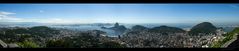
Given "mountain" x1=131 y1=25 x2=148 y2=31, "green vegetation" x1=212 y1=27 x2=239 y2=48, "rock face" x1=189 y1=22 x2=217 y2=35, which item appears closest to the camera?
"green vegetation" x1=212 y1=27 x2=239 y2=48

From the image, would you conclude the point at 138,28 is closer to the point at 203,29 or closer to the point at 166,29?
the point at 166,29

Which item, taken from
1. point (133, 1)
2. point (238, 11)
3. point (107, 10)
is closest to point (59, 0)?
point (133, 1)

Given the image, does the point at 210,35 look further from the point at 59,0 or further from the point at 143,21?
the point at 59,0

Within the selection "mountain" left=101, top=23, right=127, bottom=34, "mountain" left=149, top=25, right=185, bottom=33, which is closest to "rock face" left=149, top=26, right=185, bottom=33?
"mountain" left=149, top=25, right=185, bottom=33

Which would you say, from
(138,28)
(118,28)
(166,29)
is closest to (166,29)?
(166,29)

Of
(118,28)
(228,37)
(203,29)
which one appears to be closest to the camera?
(228,37)

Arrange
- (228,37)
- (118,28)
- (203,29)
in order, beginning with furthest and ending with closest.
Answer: (203,29), (118,28), (228,37)

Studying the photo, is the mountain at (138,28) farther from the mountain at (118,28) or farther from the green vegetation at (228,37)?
the green vegetation at (228,37)

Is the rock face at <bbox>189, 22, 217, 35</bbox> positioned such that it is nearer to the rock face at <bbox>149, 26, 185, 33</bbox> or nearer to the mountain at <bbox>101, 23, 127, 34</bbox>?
the rock face at <bbox>149, 26, 185, 33</bbox>

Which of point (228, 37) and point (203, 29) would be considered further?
point (203, 29)
